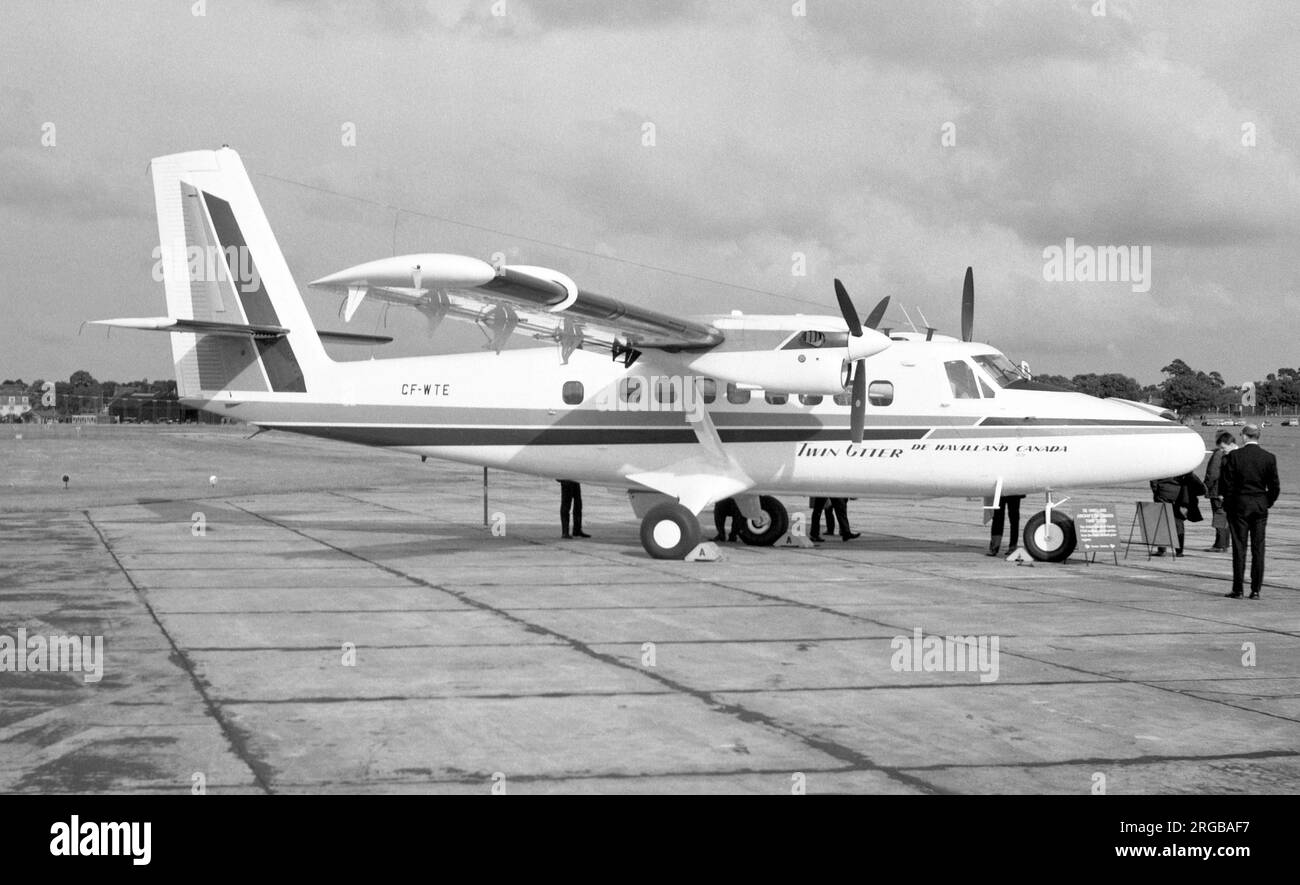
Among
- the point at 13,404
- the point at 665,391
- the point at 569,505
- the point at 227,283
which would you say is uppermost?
the point at 13,404

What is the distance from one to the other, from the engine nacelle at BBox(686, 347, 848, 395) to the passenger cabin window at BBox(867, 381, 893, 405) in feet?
5.13

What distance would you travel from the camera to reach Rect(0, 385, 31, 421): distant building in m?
149

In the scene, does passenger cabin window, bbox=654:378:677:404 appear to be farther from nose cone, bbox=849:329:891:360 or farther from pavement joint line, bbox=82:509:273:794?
pavement joint line, bbox=82:509:273:794

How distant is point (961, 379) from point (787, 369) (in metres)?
3.02

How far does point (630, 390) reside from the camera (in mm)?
20141

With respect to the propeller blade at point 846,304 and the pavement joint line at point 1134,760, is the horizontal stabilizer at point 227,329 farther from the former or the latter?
the pavement joint line at point 1134,760

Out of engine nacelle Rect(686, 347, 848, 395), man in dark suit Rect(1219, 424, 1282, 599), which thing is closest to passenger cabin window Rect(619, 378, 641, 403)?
engine nacelle Rect(686, 347, 848, 395)

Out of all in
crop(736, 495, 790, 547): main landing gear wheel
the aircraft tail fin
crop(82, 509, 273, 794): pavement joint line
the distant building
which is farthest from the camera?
the distant building

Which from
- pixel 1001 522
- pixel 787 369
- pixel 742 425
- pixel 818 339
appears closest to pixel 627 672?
pixel 787 369

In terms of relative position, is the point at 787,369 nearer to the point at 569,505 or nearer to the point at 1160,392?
the point at 569,505

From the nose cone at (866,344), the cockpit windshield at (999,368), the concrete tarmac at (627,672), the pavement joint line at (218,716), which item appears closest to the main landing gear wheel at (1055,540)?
the concrete tarmac at (627,672)

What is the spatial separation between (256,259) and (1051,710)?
53.8 ft

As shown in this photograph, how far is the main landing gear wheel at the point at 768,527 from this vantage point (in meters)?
21.6
